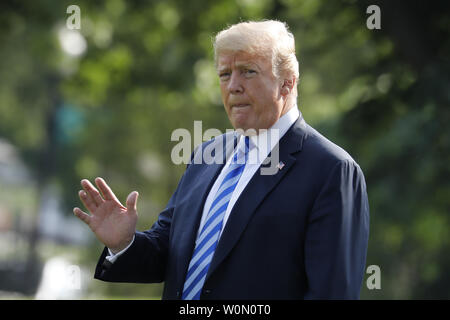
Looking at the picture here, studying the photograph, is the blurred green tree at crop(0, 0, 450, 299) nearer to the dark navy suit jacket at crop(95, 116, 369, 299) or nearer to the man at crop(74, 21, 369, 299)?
the man at crop(74, 21, 369, 299)

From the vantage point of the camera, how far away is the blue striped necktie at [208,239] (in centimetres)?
289

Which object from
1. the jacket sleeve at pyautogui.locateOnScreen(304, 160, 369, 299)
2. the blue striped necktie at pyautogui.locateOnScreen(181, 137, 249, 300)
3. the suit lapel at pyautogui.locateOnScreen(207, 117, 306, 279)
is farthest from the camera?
the blue striped necktie at pyautogui.locateOnScreen(181, 137, 249, 300)

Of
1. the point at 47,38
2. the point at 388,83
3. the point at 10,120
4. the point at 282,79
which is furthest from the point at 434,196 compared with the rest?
the point at 10,120

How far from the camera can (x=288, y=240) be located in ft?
8.82

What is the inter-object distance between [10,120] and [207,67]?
1127cm

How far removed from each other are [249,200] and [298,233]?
0.26m

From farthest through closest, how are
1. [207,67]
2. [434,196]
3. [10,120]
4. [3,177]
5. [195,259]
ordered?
1. [3,177]
2. [10,120]
3. [207,67]
4. [434,196]
5. [195,259]

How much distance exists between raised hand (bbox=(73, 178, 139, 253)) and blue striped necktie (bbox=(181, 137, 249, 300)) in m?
0.36

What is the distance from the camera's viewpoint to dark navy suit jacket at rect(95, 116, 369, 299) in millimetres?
2607
